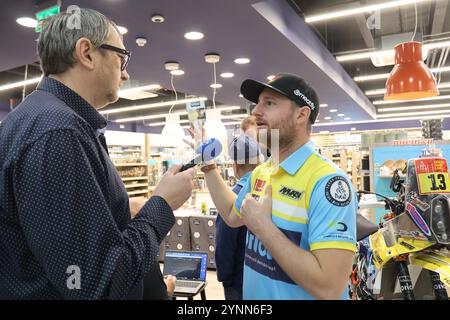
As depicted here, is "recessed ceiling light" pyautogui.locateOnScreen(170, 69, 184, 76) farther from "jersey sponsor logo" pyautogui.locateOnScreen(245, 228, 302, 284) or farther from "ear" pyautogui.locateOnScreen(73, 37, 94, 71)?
"ear" pyautogui.locateOnScreen(73, 37, 94, 71)

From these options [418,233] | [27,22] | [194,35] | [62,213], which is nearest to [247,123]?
[418,233]

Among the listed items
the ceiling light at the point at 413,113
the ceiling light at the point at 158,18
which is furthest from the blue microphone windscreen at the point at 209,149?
the ceiling light at the point at 413,113

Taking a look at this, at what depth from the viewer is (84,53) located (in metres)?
0.97

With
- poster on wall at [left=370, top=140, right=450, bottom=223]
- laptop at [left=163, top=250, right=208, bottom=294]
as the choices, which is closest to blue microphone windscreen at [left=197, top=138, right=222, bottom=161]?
laptop at [left=163, top=250, right=208, bottom=294]

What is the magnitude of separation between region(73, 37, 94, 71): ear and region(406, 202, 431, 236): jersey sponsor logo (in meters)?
1.96

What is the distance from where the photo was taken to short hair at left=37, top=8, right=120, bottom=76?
37.8 inches

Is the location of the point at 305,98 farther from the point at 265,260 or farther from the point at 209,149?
the point at 265,260

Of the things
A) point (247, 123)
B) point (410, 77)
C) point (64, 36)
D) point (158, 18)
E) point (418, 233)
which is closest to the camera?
Result: point (64, 36)

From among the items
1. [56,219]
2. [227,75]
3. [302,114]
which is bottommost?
[56,219]

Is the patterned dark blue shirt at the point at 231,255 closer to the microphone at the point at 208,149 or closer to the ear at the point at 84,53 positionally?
the microphone at the point at 208,149

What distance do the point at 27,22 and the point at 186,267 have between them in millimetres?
3069

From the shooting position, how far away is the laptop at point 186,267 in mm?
3057

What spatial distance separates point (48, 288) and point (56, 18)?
74cm
